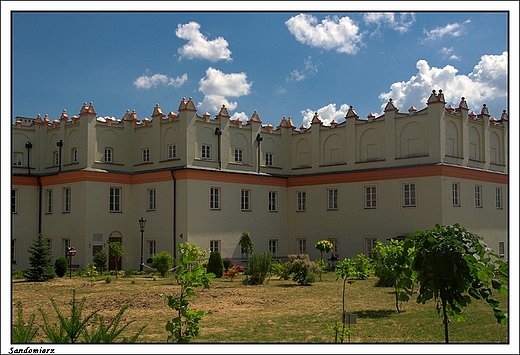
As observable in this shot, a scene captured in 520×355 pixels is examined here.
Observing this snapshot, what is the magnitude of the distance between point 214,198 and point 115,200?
233 inches

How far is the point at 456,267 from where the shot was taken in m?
9.40

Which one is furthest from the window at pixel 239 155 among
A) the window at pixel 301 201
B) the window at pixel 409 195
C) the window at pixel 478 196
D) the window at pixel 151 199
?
the window at pixel 478 196

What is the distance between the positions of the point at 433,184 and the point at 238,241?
11.8 metres

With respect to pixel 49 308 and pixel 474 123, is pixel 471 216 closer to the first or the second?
pixel 474 123

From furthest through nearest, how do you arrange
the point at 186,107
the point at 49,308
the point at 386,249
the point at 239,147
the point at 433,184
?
the point at 239,147, the point at 186,107, the point at 433,184, the point at 49,308, the point at 386,249

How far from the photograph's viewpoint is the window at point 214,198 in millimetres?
38062

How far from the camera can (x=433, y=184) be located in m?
35.0

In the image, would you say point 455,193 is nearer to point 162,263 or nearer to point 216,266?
point 216,266

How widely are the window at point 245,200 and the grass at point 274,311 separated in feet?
34.6

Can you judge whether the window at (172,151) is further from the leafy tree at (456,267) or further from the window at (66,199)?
the leafy tree at (456,267)

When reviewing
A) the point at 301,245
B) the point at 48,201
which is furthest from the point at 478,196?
the point at 48,201

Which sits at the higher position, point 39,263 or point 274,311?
point 39,263

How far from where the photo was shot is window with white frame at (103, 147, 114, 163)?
129 feet

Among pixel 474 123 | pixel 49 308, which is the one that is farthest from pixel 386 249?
pixel 474 123
